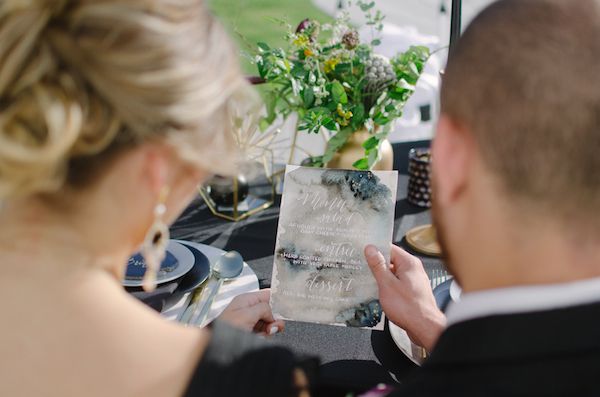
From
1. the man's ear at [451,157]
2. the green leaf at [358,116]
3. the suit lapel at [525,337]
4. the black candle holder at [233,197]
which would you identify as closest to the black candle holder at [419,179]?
the green leaf at [358,116]

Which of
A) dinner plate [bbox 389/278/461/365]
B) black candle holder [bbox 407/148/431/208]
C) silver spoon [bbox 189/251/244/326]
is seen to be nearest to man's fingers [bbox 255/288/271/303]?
silver spoon [bbox 189/251/244/326]

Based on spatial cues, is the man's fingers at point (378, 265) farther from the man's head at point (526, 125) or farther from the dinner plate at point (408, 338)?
the man's head at point (526, 125)

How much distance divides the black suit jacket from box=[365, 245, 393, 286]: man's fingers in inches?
17.4

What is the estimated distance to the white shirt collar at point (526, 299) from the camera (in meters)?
0.63

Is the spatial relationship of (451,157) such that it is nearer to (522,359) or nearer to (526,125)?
(526,125)

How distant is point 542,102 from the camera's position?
0.61 m

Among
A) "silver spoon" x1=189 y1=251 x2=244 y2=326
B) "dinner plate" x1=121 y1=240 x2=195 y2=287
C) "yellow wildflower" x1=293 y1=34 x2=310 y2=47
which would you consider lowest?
"silver spoon" x1=189 y1=251 x2=244 y2=326

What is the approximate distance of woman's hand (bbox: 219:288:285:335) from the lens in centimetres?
108

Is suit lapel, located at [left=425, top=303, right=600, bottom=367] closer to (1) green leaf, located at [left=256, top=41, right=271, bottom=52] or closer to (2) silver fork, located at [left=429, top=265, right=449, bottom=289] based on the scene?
(2) silver fork, located at [left=429, top=265, right=449, bottom=289]

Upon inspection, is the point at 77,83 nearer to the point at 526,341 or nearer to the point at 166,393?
the point at 166,393

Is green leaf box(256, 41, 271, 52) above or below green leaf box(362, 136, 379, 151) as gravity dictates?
above

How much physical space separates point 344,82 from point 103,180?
34.4 inches

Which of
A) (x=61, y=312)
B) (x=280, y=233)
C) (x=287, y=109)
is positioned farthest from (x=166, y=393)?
(x=287, y=109)

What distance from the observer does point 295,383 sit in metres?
0.72
